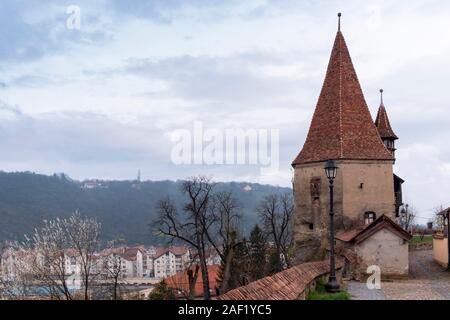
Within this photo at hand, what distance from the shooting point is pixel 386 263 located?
2061 cm

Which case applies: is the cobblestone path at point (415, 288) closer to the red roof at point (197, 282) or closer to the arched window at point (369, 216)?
the arched window at point (369, 216)

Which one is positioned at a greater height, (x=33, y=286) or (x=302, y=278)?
(x=302, y=278)

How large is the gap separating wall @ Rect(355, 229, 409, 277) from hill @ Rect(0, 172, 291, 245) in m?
82.8

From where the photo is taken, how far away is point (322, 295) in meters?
13.8

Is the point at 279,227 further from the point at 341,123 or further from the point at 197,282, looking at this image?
the point at 341,123

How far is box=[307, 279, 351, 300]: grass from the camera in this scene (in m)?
13.3

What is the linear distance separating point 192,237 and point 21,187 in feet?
363

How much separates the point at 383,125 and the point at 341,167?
7470 millimetres

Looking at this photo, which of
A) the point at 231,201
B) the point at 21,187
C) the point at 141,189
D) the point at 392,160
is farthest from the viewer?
the point at 141,189

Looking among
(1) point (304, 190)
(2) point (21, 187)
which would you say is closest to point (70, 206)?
(2) point (21, 187)

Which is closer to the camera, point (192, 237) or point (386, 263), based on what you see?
point (386, 263)

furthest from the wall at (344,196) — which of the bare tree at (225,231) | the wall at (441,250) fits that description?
the bare tree at (225,231)

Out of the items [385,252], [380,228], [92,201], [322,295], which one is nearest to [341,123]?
[380,228]
